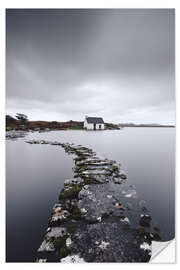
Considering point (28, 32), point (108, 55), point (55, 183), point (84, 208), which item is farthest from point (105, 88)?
point (84, 208)

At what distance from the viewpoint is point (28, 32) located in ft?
10.3

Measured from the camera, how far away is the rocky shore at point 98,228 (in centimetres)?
162

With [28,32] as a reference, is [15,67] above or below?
below

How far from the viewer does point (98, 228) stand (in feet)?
6.19

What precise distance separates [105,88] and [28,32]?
2.68m

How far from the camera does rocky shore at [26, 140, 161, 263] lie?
5.31ft

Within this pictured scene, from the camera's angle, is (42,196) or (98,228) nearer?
(98,228)

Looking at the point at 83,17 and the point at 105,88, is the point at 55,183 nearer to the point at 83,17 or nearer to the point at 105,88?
the point at 105,88

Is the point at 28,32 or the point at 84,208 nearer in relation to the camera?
the point at 84,208

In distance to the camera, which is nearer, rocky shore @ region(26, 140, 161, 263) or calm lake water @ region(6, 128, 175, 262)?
rocky shore @ region(26, 140, 161, 263)

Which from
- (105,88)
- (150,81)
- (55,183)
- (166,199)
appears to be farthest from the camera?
(105,88)

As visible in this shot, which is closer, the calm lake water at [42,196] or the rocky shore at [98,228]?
the rocky shore at [98,228]
